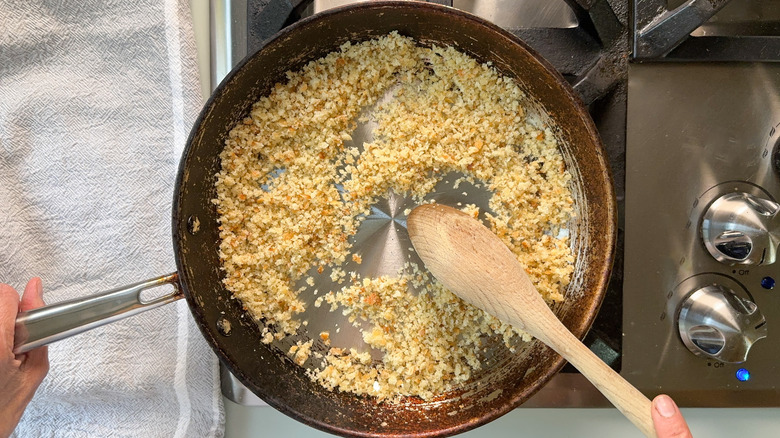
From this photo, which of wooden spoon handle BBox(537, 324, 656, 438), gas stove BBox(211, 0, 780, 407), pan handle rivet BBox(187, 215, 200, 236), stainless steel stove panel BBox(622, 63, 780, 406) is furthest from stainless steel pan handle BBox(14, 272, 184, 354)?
stainless steel stove panel BBox(622, 63, 780, 406)

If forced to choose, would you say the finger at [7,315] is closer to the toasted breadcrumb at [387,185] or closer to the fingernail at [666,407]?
the toasted breadcrumb at [387,185]

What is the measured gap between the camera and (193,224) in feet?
2.49

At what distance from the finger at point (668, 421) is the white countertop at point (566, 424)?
15.2 inches

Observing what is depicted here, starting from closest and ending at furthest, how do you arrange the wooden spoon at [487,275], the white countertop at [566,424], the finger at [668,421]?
1. the finger at [668,421]
2. the wooden spoon at [487,275]
3. the white countertop at [566,424]

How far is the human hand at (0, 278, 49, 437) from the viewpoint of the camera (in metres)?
0.61

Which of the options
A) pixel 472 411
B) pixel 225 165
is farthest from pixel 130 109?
pixel 472 411

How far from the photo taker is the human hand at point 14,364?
61 centimetres

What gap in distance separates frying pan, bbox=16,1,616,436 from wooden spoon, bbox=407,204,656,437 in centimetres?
8

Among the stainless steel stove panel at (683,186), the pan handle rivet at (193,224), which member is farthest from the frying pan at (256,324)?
the stainless steel stove panel at (683,186)

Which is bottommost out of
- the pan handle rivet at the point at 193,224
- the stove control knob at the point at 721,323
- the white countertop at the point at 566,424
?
the white countertop at the point at 566,424

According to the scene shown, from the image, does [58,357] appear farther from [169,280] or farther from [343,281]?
[343,281]

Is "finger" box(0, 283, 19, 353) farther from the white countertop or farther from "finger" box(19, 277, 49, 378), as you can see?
the white countertop

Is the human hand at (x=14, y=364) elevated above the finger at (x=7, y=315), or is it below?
below

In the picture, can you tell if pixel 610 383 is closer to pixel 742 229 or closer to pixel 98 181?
pixel 742 229
